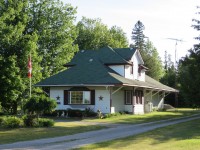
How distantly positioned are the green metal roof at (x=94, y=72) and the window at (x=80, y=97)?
1.10 meters

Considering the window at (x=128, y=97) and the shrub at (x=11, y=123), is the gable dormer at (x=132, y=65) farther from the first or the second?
the shrub at (x=11, y=123)

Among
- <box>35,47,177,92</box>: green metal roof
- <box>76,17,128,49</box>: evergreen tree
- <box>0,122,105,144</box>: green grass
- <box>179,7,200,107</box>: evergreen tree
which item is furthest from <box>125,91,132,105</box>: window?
<box>76,17,128,49</box>: evergreen tree

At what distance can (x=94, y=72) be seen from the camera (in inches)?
1490

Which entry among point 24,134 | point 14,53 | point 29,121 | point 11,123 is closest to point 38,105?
point 29,121

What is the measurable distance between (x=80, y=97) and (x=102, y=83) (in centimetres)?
312

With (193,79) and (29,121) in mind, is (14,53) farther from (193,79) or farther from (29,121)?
(193,79)

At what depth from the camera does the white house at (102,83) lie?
35.8 metres

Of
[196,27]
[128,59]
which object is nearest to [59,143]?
[196,27]

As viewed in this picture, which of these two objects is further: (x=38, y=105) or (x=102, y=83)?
(x=102, y=83)

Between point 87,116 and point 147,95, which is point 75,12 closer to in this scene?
point 147,95

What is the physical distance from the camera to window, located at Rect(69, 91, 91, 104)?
3628 centimetres

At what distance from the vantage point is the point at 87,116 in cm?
3444

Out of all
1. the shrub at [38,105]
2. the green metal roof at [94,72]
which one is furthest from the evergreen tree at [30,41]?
the shrub at [38,105]

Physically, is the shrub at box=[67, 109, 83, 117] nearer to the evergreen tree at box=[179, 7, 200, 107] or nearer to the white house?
the white house
